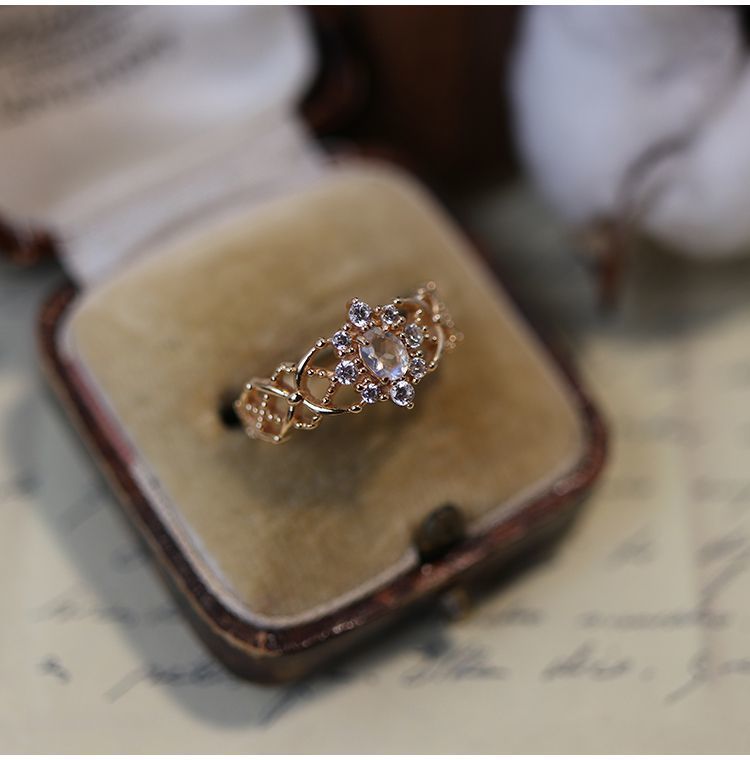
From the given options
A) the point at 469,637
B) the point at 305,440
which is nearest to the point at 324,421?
the point at 305,440

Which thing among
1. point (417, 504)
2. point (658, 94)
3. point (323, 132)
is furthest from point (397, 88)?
point (417, 504)

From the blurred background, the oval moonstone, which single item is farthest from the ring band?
the blurred background

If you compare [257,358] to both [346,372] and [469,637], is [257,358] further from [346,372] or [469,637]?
[469,637]

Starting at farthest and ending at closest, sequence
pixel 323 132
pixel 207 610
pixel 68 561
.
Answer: pixel 323 132
pixel 68 561
pixel 207 610

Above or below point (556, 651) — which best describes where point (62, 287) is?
above

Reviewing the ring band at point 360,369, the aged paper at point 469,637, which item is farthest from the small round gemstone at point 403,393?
the aged paper at point 469,637

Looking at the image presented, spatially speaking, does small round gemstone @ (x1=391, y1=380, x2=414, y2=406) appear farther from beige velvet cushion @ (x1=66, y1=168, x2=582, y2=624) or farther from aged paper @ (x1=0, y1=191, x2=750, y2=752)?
aged paper @ (x1=0, y1=191, x2=750, y2=752)

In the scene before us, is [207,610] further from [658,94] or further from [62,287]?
[658,94]
